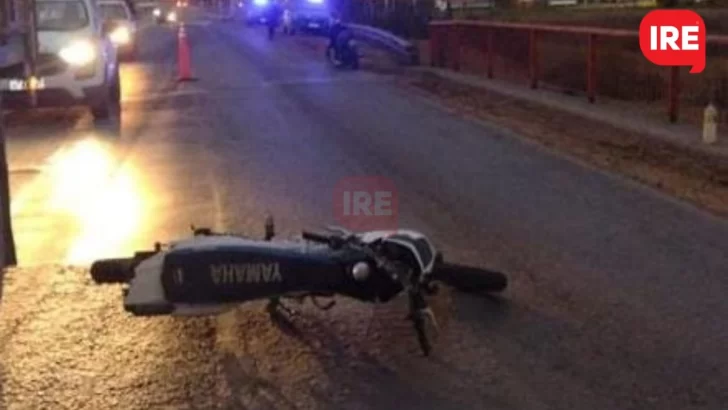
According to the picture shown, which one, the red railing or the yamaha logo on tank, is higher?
the yamaha logo on tank

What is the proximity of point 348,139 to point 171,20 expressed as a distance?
8052 cm

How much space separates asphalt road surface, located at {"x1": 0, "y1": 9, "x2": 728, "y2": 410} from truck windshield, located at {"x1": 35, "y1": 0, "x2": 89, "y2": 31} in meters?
2.83

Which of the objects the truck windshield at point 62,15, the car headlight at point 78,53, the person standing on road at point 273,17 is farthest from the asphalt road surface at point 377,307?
the person standing on road at point 273,17

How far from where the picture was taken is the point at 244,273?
7445mm

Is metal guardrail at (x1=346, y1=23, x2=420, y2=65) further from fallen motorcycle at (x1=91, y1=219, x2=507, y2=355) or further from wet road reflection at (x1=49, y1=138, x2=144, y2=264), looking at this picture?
fallen motorcycle at (x1=91, y1=219, x2=507, y2=355)

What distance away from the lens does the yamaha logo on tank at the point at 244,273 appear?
741cm

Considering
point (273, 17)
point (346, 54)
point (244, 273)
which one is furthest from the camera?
point (273, 17)

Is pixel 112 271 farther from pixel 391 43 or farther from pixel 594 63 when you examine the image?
pixel 391 43

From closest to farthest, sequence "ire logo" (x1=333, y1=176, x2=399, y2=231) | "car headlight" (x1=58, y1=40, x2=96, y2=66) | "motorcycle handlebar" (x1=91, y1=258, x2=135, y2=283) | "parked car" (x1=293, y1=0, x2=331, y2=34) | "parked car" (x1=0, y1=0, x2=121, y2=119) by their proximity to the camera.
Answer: "motorcycle handlebar" (x1=91, y1=258, x2=135, y2=283), "ire logo" (x1=333, y1=176, x2=399, y2=231), "parked car" (x1=0, y1=0, x2=121, y2=119), "car headlight" (x1=58, y1=40, x2=96, y2=66), "parked car" (x1=293, y1=0, x2=331, y2=34)

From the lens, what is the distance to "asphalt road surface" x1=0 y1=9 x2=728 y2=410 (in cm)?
686

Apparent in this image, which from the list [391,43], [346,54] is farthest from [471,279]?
[346,54]

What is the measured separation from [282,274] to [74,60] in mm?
14764

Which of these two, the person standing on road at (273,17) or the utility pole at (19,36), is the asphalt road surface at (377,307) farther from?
the person standing on road at (273,17)

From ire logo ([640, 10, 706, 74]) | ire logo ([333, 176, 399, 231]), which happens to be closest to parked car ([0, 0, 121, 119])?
ire logo ([640, 10, 706, 74])
